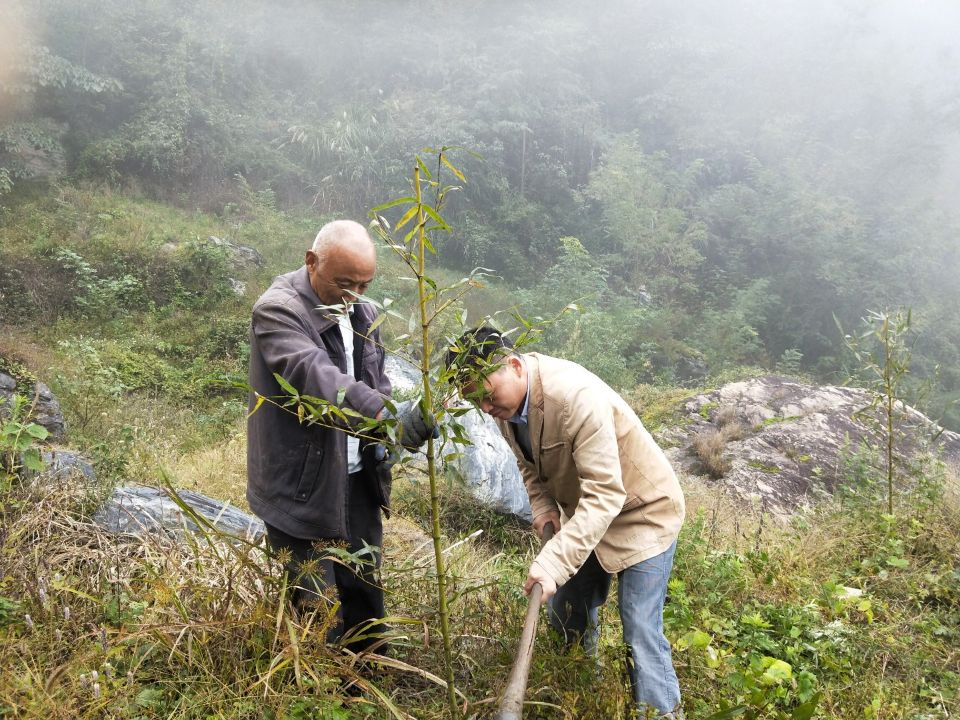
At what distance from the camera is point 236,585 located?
2.19 meters

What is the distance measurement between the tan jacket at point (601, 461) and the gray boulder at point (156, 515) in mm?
1463

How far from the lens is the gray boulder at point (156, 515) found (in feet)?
10.0

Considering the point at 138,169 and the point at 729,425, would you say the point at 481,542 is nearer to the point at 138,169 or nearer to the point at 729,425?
the point at 729,425

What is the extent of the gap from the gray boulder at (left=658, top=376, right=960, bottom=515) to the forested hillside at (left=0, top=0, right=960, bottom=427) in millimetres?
4344

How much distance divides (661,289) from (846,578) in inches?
689

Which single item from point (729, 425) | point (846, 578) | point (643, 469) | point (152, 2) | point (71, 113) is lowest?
point (729, 425)

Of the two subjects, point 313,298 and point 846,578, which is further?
point 846,578

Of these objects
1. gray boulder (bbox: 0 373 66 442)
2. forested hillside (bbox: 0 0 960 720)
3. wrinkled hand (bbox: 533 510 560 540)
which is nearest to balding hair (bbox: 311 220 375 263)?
forested hillside (bbox: 0 0 960 720)

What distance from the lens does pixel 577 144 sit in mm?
23422

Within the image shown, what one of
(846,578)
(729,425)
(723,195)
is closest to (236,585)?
(846,578)

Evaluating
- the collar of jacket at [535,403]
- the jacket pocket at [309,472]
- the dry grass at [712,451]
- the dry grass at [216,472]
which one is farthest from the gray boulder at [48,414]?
the dry grass at [712,451]

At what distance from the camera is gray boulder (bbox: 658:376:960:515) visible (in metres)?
6.86

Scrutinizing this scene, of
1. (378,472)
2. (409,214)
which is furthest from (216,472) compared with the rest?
(409,214)

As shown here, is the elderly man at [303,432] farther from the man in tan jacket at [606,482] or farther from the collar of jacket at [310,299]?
the man in tan jacket at [606,482]
